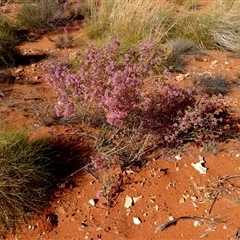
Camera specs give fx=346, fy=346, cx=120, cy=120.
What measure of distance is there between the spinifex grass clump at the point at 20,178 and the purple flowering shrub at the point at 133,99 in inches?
18.6

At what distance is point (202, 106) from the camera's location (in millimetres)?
3211

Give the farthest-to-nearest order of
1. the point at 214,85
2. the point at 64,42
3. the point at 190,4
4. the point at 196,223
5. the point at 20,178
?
the point at 190,4 < the point at 64,42 < the point at 214,85 < the point at 20,178 < the point at 196,223

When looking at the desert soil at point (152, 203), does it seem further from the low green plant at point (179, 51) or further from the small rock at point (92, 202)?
the low green plant at point (179, 51)

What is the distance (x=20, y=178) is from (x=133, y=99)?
1.14m

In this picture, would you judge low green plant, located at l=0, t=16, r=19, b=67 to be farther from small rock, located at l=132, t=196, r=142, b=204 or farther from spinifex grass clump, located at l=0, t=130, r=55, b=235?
small rock, located at l=132, t=196, r=142, b=204

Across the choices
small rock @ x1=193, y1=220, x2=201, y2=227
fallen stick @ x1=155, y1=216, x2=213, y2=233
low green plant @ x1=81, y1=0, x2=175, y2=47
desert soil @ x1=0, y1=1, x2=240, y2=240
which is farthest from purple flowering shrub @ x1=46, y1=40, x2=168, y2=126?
low green plant @ x1=81, y1=0, x2=175, y2=47

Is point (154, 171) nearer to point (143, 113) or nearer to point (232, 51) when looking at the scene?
point (143, 113)

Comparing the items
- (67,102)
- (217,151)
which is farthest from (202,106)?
(67,102)

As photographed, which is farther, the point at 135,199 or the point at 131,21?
the point at 131,21

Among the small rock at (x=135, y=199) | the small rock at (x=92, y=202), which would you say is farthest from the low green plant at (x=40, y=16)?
the small rock at (x=135, y=199)

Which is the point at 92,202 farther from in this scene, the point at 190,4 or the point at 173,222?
the point at 190,4

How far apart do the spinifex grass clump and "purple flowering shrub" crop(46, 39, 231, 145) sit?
47 centimetres

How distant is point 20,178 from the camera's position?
2.86m

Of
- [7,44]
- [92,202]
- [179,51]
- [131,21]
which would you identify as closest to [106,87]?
[92,202]
